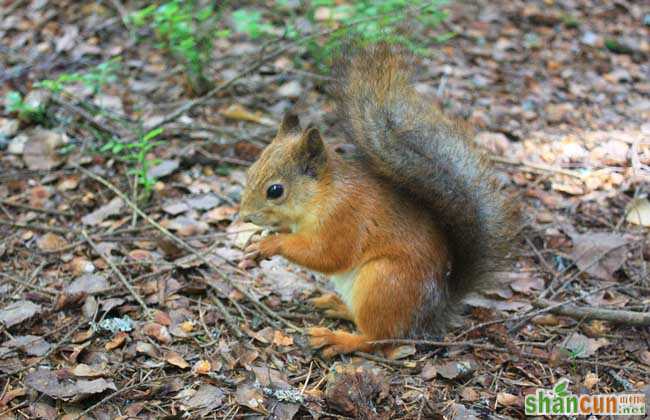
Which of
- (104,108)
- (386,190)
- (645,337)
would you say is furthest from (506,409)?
(104,108)

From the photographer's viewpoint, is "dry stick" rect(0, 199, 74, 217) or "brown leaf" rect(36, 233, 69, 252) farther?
"dry stick" rect(0, 199, 74, 217)

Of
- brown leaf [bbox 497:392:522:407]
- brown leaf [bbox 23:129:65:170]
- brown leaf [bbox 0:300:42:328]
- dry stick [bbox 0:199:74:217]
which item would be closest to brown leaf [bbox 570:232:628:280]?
brown leaf [bbox 497:392:522:407]

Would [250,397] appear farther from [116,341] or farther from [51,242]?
[51,242]

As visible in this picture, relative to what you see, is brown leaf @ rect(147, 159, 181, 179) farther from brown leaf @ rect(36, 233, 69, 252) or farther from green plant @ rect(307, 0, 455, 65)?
green plant @ rect(307, 0, 455, 65)

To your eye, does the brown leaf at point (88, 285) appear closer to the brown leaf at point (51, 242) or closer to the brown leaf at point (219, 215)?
the brown leaf at point (51, 242)

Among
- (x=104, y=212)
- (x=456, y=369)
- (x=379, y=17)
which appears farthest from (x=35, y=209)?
(x=456, y=369)

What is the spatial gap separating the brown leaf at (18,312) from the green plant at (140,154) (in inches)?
34.9

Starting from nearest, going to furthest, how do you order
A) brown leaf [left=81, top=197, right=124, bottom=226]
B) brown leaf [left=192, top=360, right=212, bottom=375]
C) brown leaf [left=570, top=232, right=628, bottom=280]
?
brown leaf [left=192, top=360, right=212, bottom=375]
brown leaf [left=570, top=232, right=628, bottom=280]
brown leaf [left=81, top=197, right=124, bottom=226]

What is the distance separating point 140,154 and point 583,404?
2.26 meters

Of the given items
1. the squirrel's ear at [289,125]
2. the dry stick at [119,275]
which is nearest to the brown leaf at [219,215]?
the dry stick at [119,275]

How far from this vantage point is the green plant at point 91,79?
143 inches

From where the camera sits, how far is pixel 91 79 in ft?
12.3

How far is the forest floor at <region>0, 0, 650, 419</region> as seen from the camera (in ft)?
8.08

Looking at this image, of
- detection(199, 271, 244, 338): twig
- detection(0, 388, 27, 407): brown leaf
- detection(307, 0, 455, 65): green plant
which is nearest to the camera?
detection(0, 388, 27, 407): brown leaf
